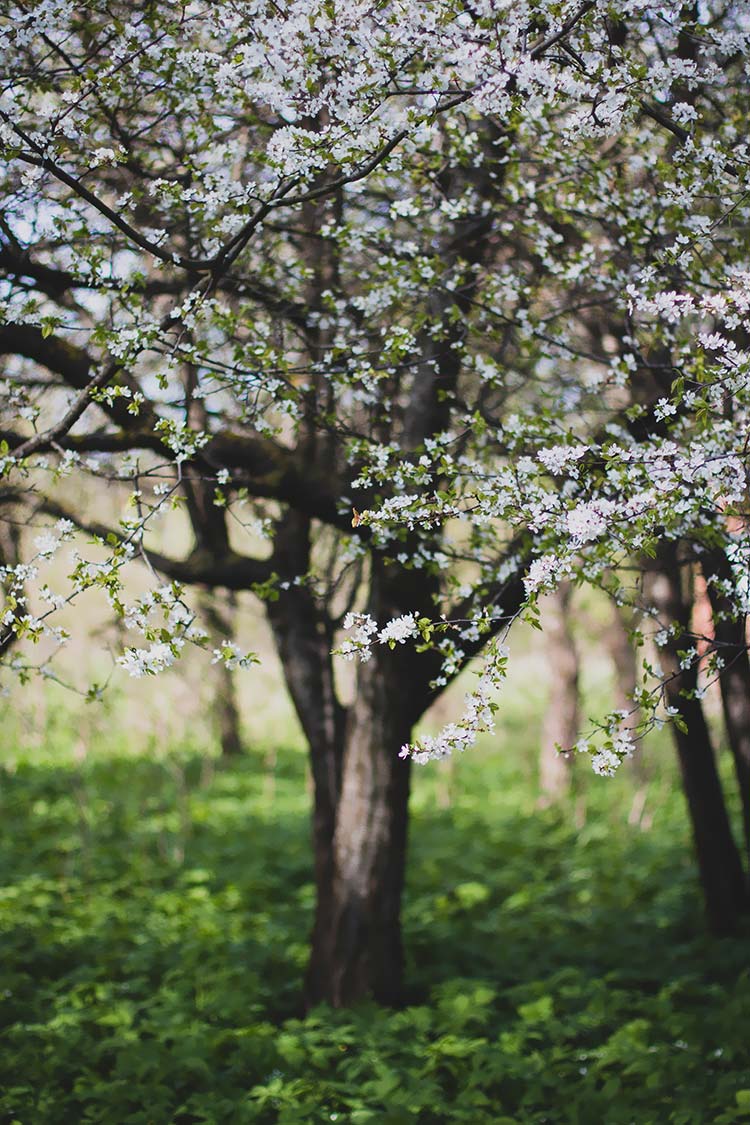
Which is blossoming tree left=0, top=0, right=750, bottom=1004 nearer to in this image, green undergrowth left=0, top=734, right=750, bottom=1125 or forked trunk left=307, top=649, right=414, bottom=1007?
forked trunk left=307, top=649, right=414, bottom=1007

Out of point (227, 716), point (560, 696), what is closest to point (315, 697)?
point (560, 696)

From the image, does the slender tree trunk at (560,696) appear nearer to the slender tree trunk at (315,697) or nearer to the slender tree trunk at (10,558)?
the slender tree trunk at (315,697)

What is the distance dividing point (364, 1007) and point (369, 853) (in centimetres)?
101

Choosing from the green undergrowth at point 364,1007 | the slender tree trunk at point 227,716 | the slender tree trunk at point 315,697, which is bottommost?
the green undergrowth at point 364,1007

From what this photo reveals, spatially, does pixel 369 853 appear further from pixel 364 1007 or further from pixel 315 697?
pixel 315 697

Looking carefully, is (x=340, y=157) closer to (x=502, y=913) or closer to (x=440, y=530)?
(x=440, y=530)

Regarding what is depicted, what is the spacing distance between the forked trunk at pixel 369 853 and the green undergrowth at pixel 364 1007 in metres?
0.31

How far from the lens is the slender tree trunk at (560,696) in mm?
15039

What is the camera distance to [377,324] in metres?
Answer: 6.25

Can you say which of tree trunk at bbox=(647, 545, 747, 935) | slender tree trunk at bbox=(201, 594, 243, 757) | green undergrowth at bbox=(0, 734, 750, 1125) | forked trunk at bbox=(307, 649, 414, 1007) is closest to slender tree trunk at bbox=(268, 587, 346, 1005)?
forked trunk at bbox=(307, 649, 414, 1007)

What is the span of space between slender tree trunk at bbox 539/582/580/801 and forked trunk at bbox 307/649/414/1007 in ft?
28.1

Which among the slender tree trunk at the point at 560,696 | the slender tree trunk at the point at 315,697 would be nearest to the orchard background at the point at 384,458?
the slender tree trunk at the point at 315,697

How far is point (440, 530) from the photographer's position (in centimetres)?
619

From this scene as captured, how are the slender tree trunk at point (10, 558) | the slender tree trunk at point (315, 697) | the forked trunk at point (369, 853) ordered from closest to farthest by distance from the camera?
the slender tree trunk at point (10, 558)
the forked trunk at point (369, 853)
the slender tree trunk at point (315, 697)
